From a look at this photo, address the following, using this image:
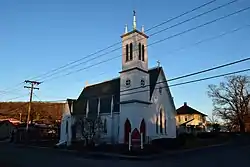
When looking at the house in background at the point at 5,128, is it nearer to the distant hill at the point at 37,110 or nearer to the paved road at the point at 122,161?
the distant hill at the point at 37,110

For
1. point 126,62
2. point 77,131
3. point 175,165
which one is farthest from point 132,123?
point 175,165

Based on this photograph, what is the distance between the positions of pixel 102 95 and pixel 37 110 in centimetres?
4246

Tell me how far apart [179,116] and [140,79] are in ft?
154

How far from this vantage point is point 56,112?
74.2m

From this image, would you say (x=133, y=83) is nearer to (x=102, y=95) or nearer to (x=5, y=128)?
(x=102, y=95)

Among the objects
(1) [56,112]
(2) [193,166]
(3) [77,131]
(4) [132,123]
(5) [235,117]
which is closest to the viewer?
(2) [193,166]

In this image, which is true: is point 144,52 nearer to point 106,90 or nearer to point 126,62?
point 126,62

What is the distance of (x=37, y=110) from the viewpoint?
77188 mm

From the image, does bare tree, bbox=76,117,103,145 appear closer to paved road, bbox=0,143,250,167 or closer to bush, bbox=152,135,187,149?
bush, bbox=152,135,187,149

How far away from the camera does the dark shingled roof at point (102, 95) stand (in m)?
37.5

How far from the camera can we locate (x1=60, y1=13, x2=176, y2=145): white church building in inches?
1329

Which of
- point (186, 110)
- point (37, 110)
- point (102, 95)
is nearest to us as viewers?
point (102, 95)

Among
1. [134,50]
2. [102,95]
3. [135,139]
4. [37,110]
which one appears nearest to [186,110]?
[37,110]

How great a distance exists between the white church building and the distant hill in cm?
→ 3025
